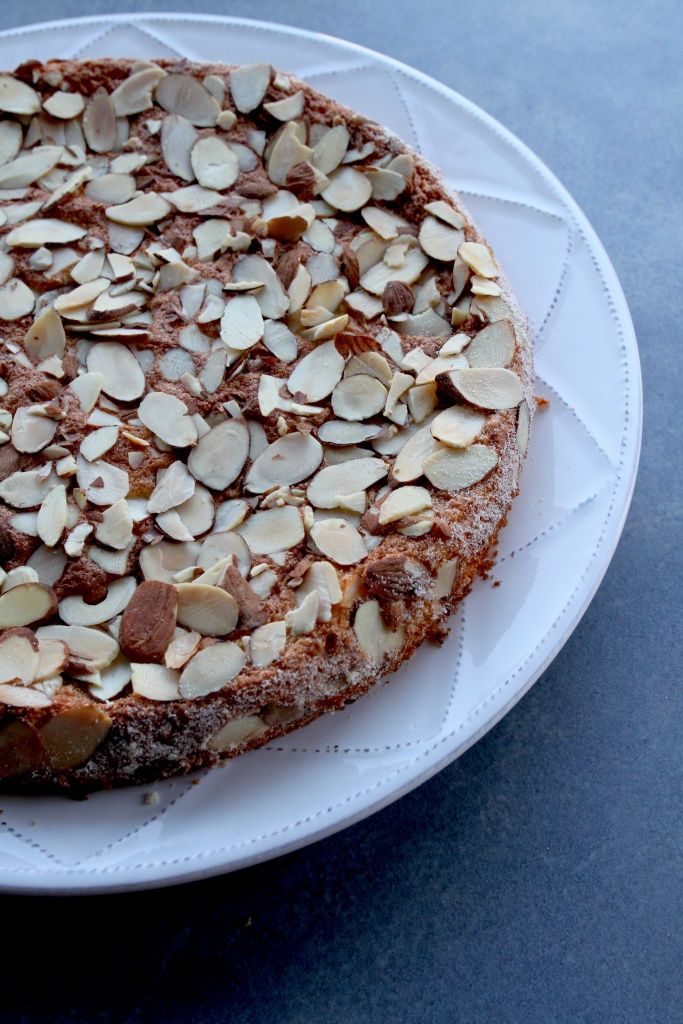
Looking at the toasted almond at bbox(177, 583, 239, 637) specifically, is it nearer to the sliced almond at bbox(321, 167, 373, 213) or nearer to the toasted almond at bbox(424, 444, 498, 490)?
the toasted almond at bbox(424, 444, 498, 490)

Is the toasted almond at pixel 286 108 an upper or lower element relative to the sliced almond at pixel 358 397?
upper

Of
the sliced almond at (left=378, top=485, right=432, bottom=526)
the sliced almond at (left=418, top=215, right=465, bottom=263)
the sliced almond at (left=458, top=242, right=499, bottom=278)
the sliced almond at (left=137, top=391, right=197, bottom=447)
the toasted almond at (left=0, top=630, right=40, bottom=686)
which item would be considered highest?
the sliced almond at (left=458, top=242, right=499, bottom=278)

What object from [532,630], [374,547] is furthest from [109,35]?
[532,630]

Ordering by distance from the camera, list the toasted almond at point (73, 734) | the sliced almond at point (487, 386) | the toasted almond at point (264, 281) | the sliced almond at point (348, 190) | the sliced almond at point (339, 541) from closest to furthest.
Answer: the toasted almond at point (73, 734), the sliced almond at point (339, 541), the sliced almond at point (487, 386), the toasted almond at point (264, 281), the sliced almond at point (348, 190)

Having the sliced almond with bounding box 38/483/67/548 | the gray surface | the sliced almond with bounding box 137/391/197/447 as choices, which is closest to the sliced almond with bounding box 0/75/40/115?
the sliced almond with bounding box 137/391/197/447

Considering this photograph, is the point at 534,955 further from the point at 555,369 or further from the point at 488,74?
the point at 488,74

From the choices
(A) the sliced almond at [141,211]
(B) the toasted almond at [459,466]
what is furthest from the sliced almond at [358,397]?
(A) the sliced almond at [141,211]

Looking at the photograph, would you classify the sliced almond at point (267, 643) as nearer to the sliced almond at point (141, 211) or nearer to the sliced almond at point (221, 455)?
the sliced almond at point (221, 455)

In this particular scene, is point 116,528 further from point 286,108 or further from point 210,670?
point 286,108
